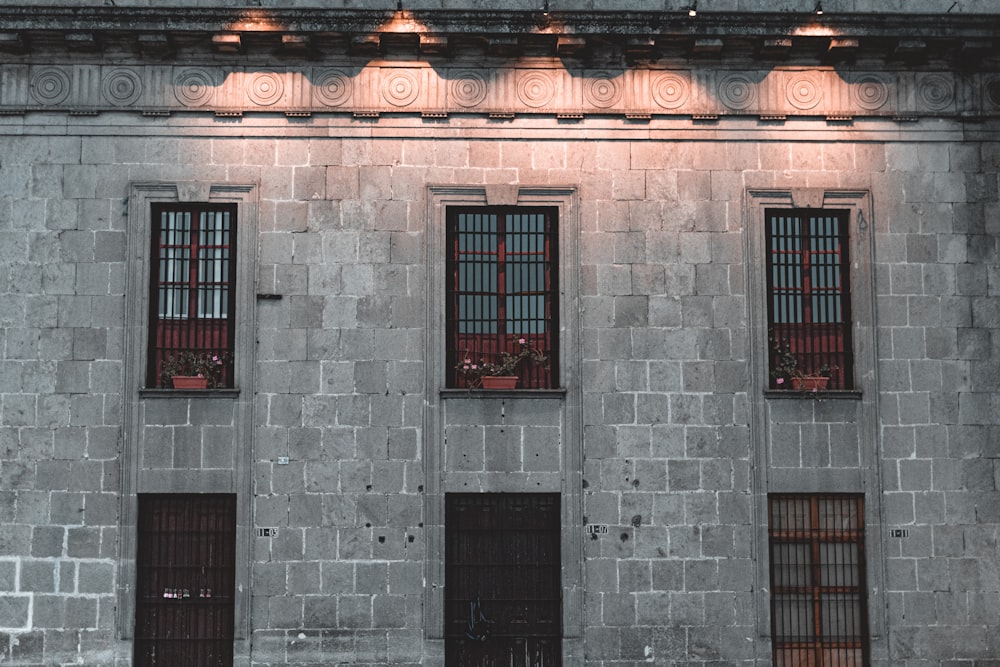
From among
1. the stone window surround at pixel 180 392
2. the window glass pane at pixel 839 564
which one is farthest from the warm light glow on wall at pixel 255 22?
the window glass pane at pixel 839 564

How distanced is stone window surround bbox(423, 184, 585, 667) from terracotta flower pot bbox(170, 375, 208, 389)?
11.5 feet

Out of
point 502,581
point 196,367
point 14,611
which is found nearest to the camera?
point 14,611

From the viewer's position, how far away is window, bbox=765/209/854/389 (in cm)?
1931

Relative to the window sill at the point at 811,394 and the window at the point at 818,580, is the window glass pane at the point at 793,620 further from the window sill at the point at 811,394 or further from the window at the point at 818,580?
the window sill at the point at 811,394

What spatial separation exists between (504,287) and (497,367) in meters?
1.32

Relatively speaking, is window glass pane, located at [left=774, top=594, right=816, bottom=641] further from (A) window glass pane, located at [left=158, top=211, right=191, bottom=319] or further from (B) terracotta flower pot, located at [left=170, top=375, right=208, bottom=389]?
(A) window glass pane, located at [left=158, top=211, right=191, bottom=319]

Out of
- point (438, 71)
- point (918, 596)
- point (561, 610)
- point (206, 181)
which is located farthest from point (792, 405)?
point (206, 181)

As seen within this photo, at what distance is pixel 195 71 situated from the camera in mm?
19203

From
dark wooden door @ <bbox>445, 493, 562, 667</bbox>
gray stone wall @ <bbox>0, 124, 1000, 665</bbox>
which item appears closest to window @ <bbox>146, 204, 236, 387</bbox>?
gray stone wall @ <bbox>0, 124, 1000, 665</bbox>

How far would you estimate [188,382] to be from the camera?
18719 millimetres

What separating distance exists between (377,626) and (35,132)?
9389mm

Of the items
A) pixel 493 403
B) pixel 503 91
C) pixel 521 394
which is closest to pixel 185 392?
pixel 493 403

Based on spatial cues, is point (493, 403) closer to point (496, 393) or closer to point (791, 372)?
point (496, 393)

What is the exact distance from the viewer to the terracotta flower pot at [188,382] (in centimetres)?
1870
